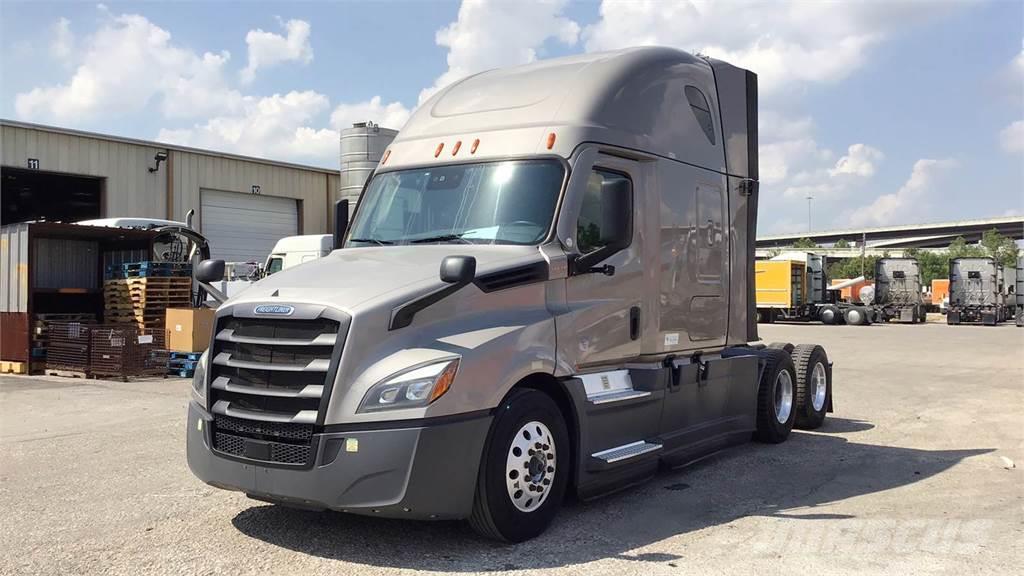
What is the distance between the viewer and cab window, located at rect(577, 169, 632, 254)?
648 cm

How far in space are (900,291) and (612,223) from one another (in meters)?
41.0

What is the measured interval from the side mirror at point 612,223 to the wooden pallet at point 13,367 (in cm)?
1429

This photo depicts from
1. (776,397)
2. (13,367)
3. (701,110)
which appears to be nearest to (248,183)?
(13,367)

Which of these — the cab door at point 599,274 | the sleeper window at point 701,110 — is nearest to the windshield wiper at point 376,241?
the cab door at point 599,274

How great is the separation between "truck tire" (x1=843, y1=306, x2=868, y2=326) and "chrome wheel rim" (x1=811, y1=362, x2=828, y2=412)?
103ft

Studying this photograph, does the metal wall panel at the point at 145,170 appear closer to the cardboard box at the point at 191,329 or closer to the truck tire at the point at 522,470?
the cardboard box at the point at 191,329

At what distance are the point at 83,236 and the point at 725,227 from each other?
14303 millimetres

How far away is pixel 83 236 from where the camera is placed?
18.0 meters

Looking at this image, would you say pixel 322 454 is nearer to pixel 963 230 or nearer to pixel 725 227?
pixel 725 227

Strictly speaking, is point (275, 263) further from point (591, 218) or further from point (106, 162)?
point (591, 218)

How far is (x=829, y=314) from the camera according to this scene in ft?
133

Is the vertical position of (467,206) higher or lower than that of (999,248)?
lower

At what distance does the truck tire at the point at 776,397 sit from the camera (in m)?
9.33

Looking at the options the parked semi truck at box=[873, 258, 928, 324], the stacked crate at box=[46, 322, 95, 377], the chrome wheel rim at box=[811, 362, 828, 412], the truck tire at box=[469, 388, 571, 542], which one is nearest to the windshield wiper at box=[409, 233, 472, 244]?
the truck tire at box=[469, 388, 571, 542]
